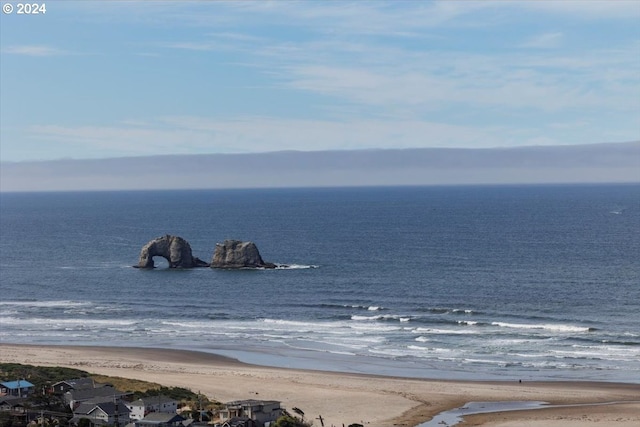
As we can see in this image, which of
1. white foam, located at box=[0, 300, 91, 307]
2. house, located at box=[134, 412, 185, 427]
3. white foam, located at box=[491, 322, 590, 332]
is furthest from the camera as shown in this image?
white foam, located at box=[0, 300, 91, 307]

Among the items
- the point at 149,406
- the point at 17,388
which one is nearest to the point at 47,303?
the point at 17,388

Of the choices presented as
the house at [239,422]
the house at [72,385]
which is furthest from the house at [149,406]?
the house at [72,385]

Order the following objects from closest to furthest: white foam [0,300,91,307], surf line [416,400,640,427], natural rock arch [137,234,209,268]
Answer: surf line [416,400,640,427] → white foam [0,300,91,307] → natural rock arch [137,234,209,268]

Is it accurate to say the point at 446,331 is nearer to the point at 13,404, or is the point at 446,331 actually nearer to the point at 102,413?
the point at 102,413

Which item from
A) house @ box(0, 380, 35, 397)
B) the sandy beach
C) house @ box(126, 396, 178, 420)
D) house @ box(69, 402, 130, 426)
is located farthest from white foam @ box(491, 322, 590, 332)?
house @ box(0, 380, 35, 397)

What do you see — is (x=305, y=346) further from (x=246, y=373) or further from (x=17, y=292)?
(x=17, y=292)

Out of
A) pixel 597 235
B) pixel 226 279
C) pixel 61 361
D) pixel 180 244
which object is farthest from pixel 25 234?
pixel 61 361

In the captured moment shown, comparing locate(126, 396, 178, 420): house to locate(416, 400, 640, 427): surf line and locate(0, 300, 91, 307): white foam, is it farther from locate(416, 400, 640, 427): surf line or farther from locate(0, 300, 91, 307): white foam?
locate(0, 300, 91, 307): white foam
